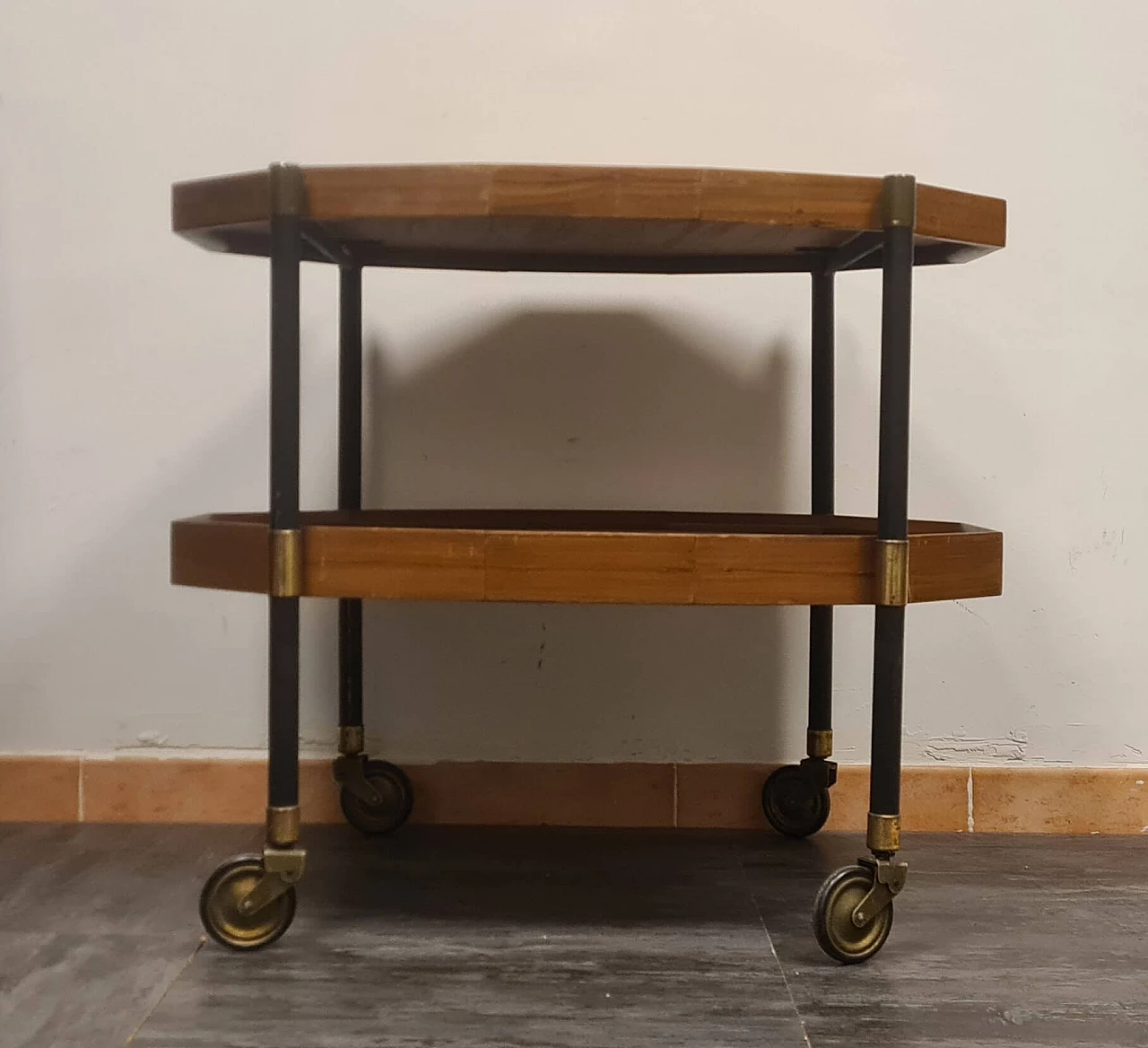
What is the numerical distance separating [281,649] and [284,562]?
0.08 m

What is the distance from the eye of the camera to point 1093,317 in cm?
120

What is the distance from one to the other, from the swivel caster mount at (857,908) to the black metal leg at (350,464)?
1.72ft

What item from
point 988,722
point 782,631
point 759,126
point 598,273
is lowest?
point 988,722

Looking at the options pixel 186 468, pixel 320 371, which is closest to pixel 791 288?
pixel 320 371

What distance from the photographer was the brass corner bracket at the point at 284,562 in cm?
81

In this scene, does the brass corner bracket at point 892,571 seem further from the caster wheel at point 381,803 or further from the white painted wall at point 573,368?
the caster wheel at point 381,803

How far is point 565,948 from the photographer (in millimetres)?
875

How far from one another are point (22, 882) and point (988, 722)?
103 cm

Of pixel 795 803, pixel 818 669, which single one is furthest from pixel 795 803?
pixel 818 669

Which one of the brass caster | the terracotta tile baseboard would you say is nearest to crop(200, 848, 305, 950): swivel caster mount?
the terracotta tile baseboard

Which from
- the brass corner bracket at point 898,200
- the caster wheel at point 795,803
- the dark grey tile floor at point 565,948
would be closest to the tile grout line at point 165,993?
the dark grey tile floor at point 565,948

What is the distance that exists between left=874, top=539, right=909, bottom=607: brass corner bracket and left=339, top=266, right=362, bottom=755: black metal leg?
22.1 inches

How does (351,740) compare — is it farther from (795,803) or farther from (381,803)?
(795,803)

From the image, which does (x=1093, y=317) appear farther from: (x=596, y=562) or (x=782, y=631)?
(x=596, y=562)
